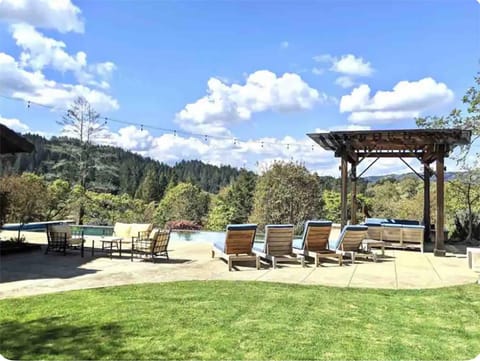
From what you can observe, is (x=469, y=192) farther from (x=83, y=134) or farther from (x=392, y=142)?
(x=83, y=134)

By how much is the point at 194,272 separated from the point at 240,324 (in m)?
3.26

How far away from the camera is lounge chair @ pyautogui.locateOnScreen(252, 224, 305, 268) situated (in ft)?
27.1

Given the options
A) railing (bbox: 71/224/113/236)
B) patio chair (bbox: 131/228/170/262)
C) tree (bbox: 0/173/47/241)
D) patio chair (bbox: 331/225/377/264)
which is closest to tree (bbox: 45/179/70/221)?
tree (bbox: 0/173/47/241)

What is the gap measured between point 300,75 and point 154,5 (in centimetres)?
863

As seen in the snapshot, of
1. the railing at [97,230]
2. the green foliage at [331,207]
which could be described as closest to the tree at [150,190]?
the green foliage at [331,207]

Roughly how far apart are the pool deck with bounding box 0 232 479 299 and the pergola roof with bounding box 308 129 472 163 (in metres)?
2.99

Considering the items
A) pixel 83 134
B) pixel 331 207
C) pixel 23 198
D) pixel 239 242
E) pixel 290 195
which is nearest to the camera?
pixel 239 242

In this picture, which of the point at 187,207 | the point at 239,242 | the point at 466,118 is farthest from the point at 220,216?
the point at 239,242

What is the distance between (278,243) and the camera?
8.45 metres

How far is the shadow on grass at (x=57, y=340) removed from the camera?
10.7 feet

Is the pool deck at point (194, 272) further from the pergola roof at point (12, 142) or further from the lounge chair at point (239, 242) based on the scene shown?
the pergola roof at point (12, 142)

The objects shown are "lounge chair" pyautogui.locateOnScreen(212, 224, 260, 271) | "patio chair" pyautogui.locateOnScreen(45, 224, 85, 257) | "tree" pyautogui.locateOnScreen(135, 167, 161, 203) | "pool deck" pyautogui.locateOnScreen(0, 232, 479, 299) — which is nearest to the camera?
"pool deck" pyautogui.locateOnScreen(0, 232, 479, 299)

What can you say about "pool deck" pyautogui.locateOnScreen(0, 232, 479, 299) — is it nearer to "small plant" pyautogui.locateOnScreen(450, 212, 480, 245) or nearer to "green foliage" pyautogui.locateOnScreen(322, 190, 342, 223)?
"small plant" pyautogui.locateOnScreen(450, 212, 480, 245)

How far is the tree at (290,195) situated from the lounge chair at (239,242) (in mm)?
10913
